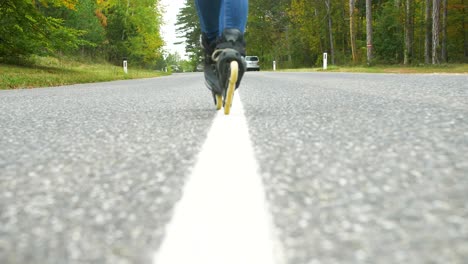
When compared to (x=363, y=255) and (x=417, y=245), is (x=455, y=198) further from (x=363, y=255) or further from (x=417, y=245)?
(x=363, y=255)

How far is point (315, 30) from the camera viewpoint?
41875 mm

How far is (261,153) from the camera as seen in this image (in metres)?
1.85

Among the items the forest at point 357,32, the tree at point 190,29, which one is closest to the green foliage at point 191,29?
the tree at point 190,29

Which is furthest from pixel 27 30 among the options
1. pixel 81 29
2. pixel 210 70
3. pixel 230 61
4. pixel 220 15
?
pixel 81 29

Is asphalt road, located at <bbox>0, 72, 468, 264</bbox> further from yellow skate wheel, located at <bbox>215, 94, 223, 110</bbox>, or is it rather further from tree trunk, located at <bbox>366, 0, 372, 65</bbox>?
tree trunk, located at <bbox>366, 0, 372, 65</bbox>

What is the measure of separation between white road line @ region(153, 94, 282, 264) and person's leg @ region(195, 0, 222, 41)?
6.30ft

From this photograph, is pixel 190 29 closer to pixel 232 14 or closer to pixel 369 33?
pixel 369 33

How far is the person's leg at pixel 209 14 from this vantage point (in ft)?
11.1

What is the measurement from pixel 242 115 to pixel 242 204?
210cm

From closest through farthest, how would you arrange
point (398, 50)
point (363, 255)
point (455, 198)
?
point (363, 255)
point (455, 198)
point (398, 50)

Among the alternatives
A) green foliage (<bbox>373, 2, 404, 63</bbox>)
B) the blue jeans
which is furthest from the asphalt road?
green foliage (<bbox>373, 2, 404, 63</bbox>)

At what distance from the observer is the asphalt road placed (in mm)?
897


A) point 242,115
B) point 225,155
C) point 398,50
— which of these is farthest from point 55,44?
point 398,50

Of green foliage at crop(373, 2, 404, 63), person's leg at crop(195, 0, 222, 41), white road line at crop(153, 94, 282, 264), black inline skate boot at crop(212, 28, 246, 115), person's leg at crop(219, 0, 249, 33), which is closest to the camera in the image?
white road line at crop(153, 94, 282, 264)
